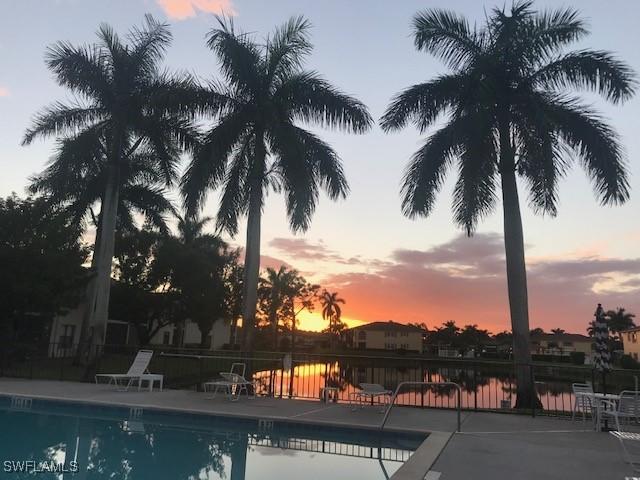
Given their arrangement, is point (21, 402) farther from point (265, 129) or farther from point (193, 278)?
point (193, 278)

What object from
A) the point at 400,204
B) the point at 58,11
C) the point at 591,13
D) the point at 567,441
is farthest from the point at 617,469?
the point at 58,11

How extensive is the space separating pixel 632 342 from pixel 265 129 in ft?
199

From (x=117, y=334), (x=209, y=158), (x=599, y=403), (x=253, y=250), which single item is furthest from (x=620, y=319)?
(x=599, y=403)

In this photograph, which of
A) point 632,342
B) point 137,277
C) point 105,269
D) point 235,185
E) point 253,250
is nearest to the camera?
point 253,250

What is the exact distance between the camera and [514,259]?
48.6 feet

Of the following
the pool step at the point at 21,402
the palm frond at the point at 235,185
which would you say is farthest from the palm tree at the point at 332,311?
the pool step at the point at 21,402

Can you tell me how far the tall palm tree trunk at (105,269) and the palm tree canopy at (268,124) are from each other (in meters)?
4.55

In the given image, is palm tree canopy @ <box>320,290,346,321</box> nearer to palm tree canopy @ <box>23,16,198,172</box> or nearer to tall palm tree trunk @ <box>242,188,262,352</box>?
palm tree canopy @ <box>23,16,198,172</box>

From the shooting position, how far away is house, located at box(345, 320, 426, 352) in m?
86.4

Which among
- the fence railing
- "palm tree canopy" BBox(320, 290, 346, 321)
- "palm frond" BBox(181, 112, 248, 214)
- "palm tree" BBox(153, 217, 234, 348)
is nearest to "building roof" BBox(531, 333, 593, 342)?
"palm tree canopy" BBox(320, 290, 346, 321)

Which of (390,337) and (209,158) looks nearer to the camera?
(209,158)

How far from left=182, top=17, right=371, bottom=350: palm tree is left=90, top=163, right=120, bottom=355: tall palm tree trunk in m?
4.54

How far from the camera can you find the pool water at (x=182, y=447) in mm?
7398

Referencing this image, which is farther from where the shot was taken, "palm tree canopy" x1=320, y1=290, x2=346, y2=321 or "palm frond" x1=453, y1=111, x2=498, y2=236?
"palm tree canopy" x1=320, y1=290, x2=346, y2=321
